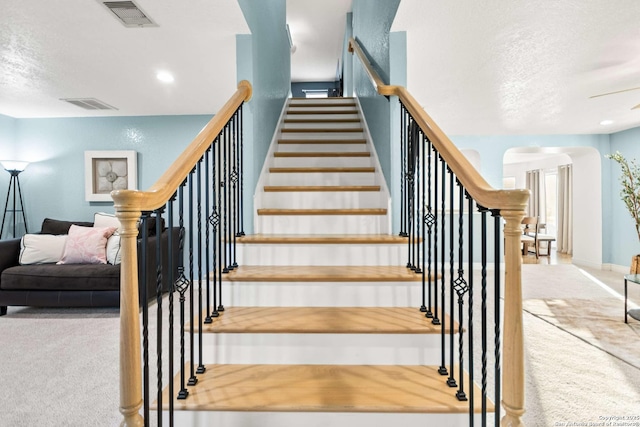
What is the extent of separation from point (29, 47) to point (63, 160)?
8.99 feet

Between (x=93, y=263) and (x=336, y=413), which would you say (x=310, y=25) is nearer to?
(x=93, y=263)

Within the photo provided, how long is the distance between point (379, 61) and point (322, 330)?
2287 mm

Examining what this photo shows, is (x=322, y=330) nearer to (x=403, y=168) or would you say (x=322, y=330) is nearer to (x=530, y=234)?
(x=403, y=168)

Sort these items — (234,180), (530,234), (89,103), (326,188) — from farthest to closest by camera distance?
(530,234)
(89,103)
(326,188)
(234,180)

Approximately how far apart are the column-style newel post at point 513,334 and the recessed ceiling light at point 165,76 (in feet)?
11.1

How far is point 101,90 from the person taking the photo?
3.88 meters

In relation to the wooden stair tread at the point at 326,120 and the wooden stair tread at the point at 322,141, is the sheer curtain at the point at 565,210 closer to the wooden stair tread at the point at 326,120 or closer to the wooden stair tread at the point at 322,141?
the wooden stair tread at the point at 326,120

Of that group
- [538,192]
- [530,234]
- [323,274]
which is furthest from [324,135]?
[538,192]

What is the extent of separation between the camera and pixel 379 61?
2.97m

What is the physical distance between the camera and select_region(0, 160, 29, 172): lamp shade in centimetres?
458

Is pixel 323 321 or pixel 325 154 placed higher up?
pixel 325 154

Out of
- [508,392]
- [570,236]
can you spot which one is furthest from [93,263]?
[570,236]

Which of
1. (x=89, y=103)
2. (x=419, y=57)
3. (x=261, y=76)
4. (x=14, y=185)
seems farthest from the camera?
(x=14, y=185)

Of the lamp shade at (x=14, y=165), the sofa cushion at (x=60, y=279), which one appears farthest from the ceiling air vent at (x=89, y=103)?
the sofa cushion at (x=60, y=279)
